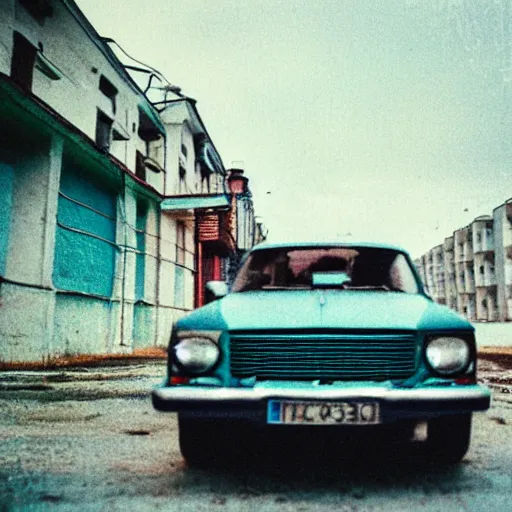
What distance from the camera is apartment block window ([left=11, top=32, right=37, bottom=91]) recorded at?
11.0 meters

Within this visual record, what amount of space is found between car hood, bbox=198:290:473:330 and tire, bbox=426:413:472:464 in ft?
1.86

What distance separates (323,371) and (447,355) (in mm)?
689

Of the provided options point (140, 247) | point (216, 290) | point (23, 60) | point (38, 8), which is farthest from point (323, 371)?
point (140, 247)

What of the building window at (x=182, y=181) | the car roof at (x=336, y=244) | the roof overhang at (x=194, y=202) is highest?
the building window at (x=182, y=181)

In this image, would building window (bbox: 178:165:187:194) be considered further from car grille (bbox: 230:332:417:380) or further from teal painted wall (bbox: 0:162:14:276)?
car grille (bbox: 230:332:417:380)

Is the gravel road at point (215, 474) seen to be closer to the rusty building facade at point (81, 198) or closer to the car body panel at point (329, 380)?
the car body panel at point (329, 380)

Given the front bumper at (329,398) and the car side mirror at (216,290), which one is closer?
the front bumper at (329,398)

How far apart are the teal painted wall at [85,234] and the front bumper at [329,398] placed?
9.62 metres

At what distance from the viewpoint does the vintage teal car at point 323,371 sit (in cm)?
300

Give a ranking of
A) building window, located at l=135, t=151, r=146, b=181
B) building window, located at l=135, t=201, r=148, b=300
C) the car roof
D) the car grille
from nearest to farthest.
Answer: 1. the car grille
2. the car roof
3. building window, located at l=135, t=201, r=148, b=300
4. building window, located at l=135, t=151, r=146, b=181

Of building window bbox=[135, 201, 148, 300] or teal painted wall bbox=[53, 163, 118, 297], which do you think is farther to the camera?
building window bbox=[135, 201, 148, 300]

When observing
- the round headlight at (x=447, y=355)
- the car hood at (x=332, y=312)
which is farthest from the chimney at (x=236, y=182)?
the round headlight at (x=447, y=355)

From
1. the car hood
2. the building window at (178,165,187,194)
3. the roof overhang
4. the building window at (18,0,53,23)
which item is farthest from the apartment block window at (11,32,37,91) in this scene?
the building window at (178,165,187,194)

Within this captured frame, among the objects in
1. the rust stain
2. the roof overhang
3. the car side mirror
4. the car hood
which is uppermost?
the roof overhang
